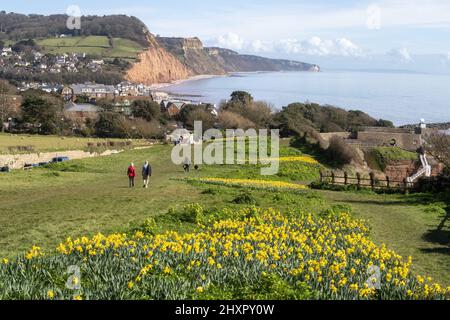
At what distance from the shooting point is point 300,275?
9.79 m

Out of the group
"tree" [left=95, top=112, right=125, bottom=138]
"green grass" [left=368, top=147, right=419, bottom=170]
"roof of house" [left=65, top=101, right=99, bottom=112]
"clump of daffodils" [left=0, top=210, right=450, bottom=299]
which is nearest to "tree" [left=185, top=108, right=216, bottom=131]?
"tree" [left=95, top=112, right=125, bottom=138]

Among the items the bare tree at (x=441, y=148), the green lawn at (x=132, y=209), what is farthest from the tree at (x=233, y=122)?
the green lawn at (x=132, y=209)

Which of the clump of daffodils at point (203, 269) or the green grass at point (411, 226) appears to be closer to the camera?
the clump of daffodils at point (203, 269)

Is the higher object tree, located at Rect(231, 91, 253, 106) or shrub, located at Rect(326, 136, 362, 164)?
tree, located at Rect(231, 91, 253, 106)

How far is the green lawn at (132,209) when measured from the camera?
45.4ft

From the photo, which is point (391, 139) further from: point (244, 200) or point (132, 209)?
point (132, 209)

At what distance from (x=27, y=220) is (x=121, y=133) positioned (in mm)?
59361

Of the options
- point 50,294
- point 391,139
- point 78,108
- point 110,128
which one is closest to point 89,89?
point 78,108

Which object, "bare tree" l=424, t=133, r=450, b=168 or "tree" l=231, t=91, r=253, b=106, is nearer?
"bare tree" l=424, t=133, r=450, b=168

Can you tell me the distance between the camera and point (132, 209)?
17.8m

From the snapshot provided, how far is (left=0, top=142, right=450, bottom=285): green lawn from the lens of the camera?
13.8m

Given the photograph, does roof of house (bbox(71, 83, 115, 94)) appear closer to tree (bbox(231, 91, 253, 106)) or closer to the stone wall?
tree (bbox(231, 91, 253, 106))

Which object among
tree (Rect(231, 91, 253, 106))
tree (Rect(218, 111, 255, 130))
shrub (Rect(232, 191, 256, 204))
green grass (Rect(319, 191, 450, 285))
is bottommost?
green grass (Rect(319, 191, 450, 285))

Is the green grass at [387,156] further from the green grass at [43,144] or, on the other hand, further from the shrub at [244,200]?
the shrub at [244,200]
